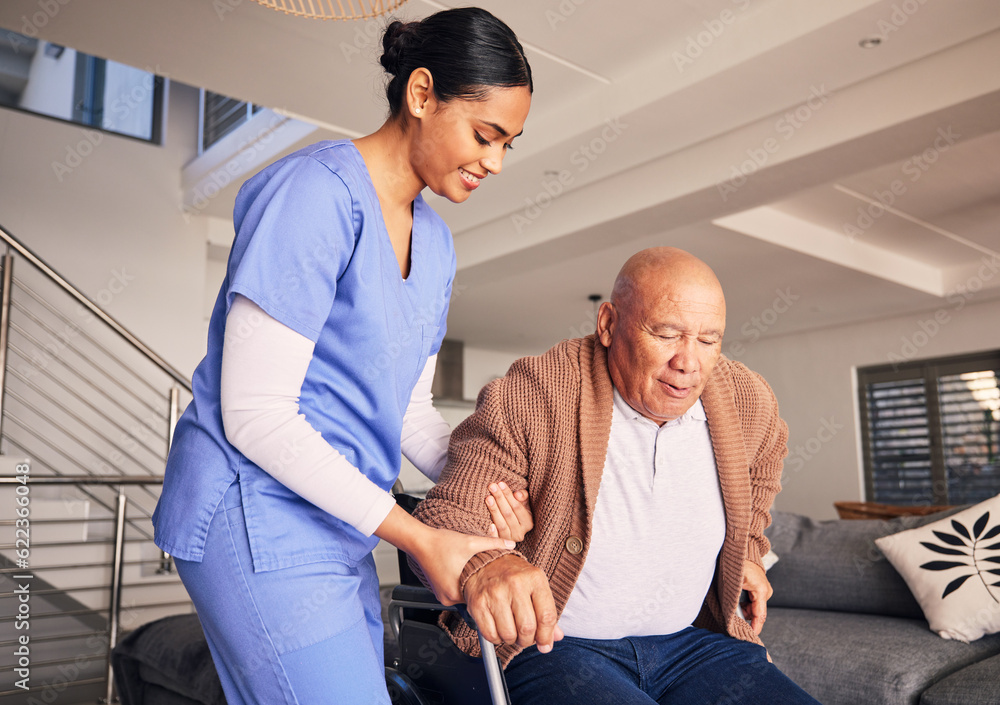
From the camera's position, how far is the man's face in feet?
4.64

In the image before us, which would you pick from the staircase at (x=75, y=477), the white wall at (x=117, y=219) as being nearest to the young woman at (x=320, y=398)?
the staircase at (x=75, y=477)

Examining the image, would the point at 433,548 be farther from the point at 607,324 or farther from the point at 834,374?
the point at 834,374

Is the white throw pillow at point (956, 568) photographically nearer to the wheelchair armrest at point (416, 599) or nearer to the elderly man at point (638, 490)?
the elderly man at point (638, 490)

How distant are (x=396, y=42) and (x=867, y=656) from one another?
2098 millimetres

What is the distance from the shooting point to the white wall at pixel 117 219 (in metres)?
5.68

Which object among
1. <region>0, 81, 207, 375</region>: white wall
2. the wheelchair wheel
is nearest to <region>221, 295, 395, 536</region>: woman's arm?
the wheelchair wheel

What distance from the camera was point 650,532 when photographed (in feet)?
4.74

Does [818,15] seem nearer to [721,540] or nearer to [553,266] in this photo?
[721,540]

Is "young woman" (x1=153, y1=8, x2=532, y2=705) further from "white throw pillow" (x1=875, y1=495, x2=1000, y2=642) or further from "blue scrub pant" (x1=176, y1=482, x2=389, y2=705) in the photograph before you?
"white throw pillow" (x1=875, y1=495, x2=1000, y2=642)

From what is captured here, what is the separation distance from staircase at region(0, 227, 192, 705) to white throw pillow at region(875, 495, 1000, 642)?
302 centimetres

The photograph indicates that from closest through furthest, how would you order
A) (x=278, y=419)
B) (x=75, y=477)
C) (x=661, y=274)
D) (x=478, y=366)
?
(x=278, y=419)
(x=661, y=274)
(x=75, y=477)
(x=478, y=366)

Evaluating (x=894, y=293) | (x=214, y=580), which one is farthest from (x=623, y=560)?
(x=894, y=293)

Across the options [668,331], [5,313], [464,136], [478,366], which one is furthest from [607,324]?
[478,366]

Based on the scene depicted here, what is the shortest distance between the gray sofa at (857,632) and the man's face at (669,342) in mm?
1252
